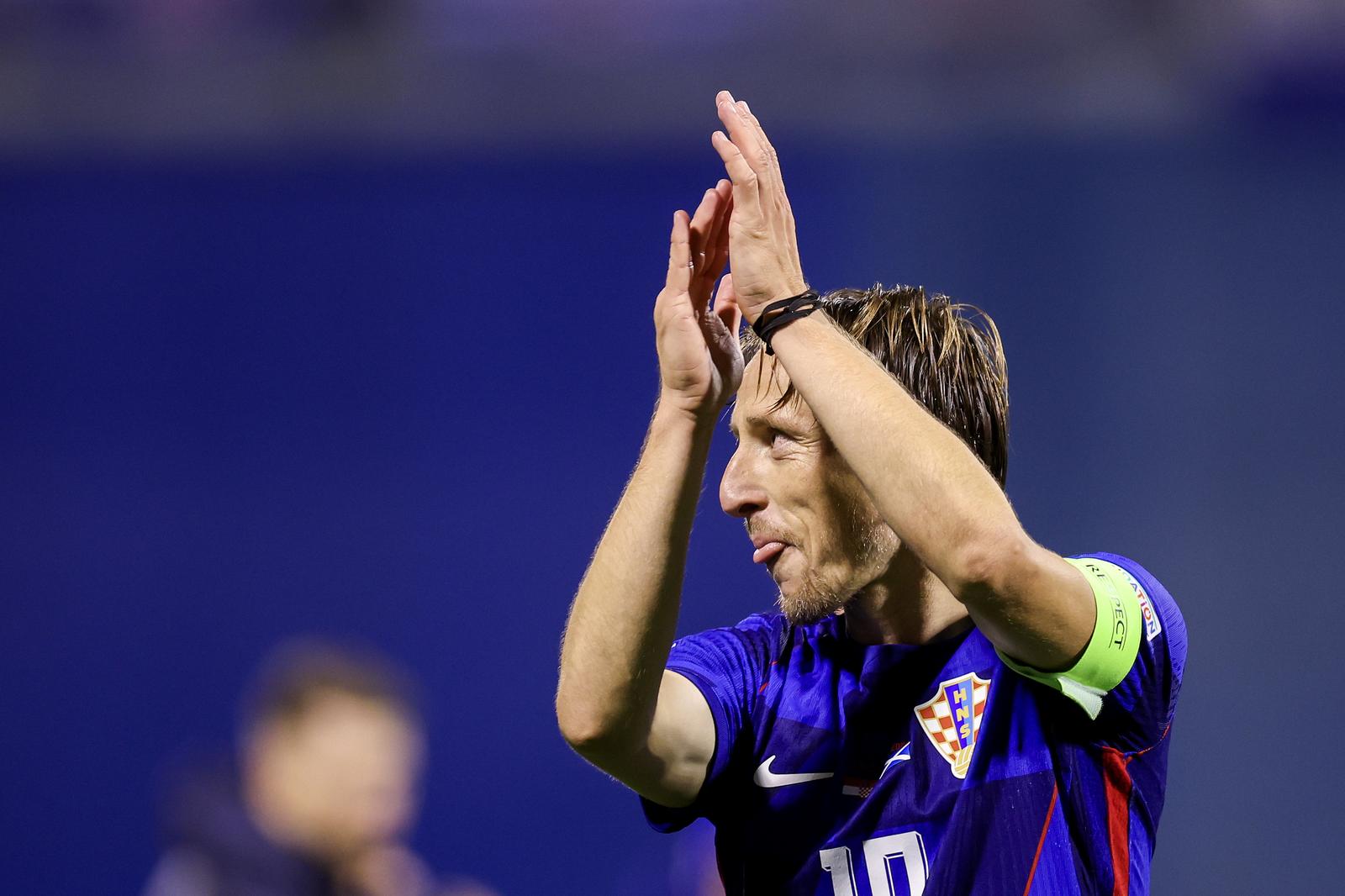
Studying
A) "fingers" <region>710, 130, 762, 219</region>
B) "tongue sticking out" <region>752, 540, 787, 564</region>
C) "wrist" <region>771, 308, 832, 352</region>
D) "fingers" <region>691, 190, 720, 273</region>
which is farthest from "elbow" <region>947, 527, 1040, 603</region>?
"fingers" <region>691, 190, 720, 273</region>

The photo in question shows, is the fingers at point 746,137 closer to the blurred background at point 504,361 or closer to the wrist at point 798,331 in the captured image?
the wrist at point 798,331

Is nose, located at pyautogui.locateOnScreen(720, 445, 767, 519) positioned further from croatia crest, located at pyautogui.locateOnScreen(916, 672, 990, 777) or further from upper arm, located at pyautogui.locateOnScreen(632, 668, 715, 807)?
croatia crest, located at pyautogui.locateOnScreen(916, 672, 990, 777)

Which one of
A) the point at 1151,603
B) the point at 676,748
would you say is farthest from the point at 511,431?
the point at 1151,603

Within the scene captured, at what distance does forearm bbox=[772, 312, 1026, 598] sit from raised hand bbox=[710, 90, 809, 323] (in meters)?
0.16

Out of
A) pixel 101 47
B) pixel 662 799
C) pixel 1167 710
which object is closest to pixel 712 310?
pixel 662 799

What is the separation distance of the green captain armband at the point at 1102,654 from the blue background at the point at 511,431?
441cm

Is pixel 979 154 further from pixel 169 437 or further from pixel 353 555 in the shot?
pixel 169 437

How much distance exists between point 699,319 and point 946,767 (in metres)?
0.78

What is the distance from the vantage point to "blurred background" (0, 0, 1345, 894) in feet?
20.5

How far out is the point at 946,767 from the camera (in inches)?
75.1

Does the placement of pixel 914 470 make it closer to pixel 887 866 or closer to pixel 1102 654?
pixel 1102 654

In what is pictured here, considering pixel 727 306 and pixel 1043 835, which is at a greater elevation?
pixel 727 306

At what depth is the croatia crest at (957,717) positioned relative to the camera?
75.0 inches

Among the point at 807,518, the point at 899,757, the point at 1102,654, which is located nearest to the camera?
the point at 1102,654
